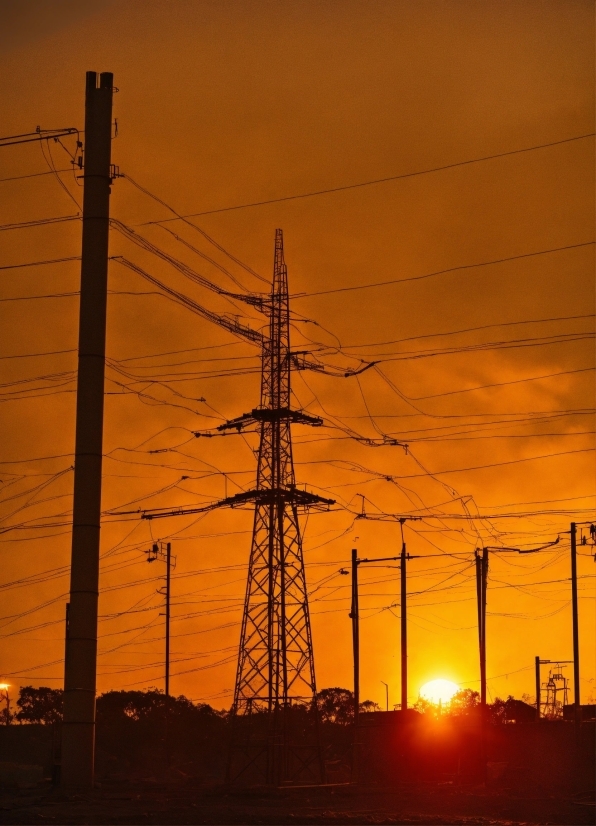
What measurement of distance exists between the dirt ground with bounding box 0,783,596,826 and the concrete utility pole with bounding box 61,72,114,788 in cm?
227

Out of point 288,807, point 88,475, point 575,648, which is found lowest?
point 288,807

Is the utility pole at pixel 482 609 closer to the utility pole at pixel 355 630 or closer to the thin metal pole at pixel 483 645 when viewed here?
the thin metal pole at pixel 483 645

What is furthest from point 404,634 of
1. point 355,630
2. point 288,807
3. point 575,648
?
point 288,807

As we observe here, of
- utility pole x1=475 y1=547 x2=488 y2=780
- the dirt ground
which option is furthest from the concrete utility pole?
utility pole x1=475 y1=547 x2=488 y2=780

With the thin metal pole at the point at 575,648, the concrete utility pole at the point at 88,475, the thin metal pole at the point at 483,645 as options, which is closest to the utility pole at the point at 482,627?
the thin metal pole at the point at 483,645

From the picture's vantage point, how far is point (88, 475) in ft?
136

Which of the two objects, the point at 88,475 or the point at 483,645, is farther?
the point at 483,645

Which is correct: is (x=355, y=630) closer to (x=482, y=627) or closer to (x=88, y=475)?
(x=482, y=627)

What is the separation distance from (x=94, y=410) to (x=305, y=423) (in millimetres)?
16386

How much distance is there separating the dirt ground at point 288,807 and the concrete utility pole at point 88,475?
227 centimetres

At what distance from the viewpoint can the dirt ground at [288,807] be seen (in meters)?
35.2

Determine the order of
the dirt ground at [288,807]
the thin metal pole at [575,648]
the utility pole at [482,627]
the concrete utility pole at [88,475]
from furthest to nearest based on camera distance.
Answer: the thin metal pole at [575,648] → the utility pole at [482,627] → the concrete utility pole at [88,475] → the dirt ground at [288,807]

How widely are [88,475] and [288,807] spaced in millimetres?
13538

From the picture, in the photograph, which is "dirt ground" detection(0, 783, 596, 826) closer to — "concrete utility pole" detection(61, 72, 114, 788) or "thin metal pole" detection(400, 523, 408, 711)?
"concrete utility pole" detection(61, 72, 114, 788)
